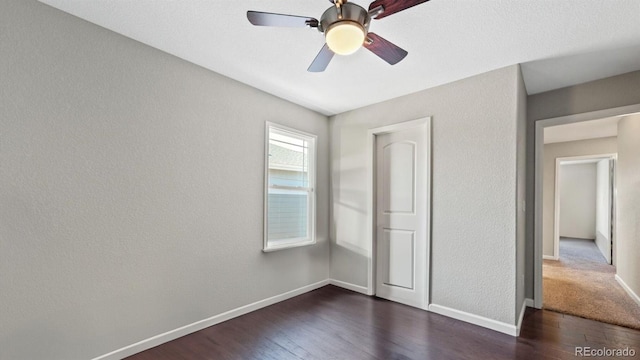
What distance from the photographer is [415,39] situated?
2193 millimetres

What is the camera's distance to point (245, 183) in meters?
3.03

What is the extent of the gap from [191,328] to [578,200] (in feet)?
35.4

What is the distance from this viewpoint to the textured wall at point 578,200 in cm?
823

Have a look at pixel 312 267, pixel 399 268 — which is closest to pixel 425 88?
pixel 399 268

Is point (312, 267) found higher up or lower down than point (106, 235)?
lower down

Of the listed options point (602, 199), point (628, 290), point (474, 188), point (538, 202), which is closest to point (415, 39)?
point (474, 188)

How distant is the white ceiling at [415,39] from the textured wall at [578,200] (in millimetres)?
7460

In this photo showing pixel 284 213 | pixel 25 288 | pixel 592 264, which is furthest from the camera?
pixel 592 264

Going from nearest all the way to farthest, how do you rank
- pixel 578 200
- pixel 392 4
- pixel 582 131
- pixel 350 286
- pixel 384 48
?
pixel 392 4
pixel 384 48
pixel 350 286
pixel 582 131
pixel 578 200

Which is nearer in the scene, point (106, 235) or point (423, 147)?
point (106, 235)

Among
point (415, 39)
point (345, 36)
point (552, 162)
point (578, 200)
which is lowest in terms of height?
point (578, 200)

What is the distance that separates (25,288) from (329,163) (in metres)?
3.22

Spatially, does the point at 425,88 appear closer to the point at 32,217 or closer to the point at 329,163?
the point at 329,163

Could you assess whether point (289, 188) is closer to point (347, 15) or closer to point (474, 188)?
point (474, 188)
